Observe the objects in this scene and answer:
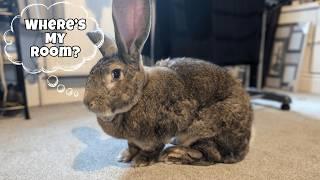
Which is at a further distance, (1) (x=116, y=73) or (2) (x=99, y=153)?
(2) (x=99, y=153)

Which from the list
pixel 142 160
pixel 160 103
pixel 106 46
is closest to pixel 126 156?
pixel 142 160

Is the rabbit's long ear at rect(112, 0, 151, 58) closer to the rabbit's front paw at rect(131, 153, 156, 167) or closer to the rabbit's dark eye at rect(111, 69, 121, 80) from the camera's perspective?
the rabbit's dark eye at rect(111, 69, 121, 80)

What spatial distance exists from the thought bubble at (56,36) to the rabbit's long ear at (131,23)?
53 millimetres

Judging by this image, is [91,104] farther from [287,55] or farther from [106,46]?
[287,55]

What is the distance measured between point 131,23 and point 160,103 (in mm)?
217

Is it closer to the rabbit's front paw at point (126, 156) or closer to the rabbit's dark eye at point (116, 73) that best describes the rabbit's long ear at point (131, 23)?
the rabbit's dark eye at point (116, 73)

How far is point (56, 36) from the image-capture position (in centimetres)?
62

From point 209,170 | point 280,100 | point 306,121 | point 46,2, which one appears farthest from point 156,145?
point 280,100

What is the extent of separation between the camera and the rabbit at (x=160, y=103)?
68cm

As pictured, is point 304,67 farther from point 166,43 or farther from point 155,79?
point 155,79

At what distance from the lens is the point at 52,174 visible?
758 millimetres

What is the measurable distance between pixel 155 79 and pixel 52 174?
1.24 ft

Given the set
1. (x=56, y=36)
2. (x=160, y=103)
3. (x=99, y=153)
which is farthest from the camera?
(x=99, y=153)

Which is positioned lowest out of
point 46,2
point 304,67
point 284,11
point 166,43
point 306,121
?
point 306,121
